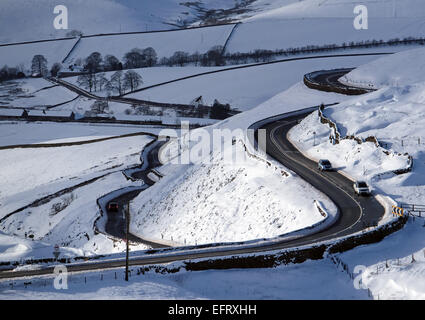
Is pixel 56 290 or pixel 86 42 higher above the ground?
pixel 86 42

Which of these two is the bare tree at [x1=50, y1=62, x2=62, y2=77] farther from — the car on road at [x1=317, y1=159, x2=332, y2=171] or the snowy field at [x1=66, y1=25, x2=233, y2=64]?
the car on road at [x1=317, y1=159, x2=332, y2=171]

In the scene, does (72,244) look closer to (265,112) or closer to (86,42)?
(265,112)

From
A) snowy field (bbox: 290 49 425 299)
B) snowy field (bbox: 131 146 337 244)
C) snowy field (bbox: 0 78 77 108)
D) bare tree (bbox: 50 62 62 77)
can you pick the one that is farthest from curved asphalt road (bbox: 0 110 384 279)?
bare tree (bbox: 50 62 62 77)

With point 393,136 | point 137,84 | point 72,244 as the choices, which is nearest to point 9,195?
point 72,244

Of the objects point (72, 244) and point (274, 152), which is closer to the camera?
point (72, 244)

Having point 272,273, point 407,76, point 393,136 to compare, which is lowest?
point 272,273

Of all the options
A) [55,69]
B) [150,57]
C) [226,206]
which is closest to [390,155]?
[226,206]

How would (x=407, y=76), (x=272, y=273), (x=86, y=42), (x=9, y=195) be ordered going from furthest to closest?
(x=86, y=42), (x=407, y=76), (x=9, y=195), (x=272, y=273)
